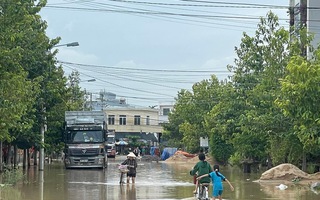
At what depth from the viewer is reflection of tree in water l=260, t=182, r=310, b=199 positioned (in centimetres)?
2288

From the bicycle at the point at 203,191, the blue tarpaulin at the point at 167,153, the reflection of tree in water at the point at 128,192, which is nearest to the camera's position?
the bicycle at the point at 203,191

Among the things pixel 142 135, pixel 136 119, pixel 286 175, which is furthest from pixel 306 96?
Answer: pixel 136 119

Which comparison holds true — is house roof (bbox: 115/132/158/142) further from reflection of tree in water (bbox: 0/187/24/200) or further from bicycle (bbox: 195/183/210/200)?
bicycle (bbox: 195/183/210/200)

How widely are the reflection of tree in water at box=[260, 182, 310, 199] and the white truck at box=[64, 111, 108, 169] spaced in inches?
640

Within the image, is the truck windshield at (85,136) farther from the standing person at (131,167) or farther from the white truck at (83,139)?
the standing person at (131,167)

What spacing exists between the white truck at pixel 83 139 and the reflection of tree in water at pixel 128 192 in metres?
15.2

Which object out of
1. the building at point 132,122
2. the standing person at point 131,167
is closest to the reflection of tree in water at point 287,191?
the standing person at point 131,167

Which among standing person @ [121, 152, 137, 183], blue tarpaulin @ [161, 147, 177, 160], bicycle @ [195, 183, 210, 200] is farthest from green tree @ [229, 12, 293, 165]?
→ blue tarpaulin @ [161, 147, 177, 160]

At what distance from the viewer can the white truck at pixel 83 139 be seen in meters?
42.7

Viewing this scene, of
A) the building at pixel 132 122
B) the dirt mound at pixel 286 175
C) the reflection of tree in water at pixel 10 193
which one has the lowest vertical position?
the reflection of tree in water at pixel 10 193

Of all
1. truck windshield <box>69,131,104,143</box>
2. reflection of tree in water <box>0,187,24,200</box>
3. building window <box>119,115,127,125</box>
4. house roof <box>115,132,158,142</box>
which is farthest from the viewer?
building window <box>119,115,127,125</box>

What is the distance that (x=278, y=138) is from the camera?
3475 centimetres

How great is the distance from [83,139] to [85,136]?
0.88ft

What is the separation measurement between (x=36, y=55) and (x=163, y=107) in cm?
10222
